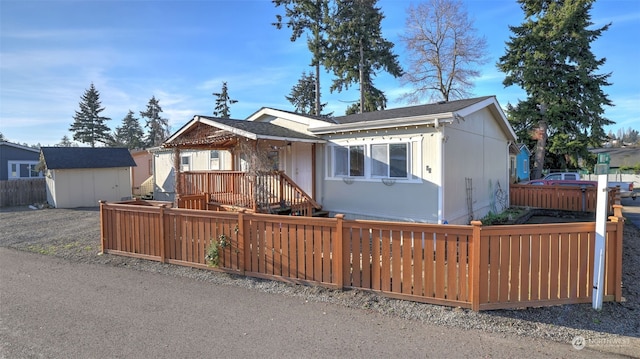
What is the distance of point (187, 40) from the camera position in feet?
40.5

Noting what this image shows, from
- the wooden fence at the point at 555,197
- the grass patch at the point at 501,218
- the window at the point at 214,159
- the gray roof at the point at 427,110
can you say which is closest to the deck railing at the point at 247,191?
the gray roof at the point at 427,110

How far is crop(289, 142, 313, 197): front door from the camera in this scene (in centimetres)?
1085

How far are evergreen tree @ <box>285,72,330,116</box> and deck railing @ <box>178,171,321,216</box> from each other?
29.3 m

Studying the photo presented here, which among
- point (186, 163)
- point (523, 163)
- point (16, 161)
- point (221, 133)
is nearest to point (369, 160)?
point (221, 133)

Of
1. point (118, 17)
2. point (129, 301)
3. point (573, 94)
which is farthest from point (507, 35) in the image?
point (129, 301)

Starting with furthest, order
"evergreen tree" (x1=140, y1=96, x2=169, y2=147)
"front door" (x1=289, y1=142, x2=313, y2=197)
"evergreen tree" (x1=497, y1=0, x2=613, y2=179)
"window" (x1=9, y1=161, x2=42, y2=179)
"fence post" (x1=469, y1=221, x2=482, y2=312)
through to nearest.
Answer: "evergreen tree" (x1=140, y1=96, x2=169, y2=147) < "evergreen tree" (x1=497, y1=0, x2=613, y2=179) < "window" (x1=9, y1=161, x2=42, y2=179) < "front door" (x1=289, y1=142, x2=313, y2=197) < "fence post" (x1=469, y1=221, x2=482, y2=312)

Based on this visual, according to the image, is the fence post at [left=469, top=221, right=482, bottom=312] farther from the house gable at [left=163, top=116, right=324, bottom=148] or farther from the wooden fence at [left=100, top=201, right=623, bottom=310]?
the house gable at [left=163, top=116, right=324, bottom=148]

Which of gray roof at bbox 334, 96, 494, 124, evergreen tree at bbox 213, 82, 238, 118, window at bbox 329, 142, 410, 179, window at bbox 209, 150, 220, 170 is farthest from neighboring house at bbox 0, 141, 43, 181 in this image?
evergreen tree at bbox 213, 82, 238, 118

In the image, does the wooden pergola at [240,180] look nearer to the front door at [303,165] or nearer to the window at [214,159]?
the front door at [303,165]

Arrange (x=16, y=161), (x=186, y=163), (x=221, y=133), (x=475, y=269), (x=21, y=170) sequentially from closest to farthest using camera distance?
(x=475, y=269), (x=221, y=133), (x=186, y=163), (x=16, y=161), (x=21, y=170)

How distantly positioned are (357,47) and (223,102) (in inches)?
980

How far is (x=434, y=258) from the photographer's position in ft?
13.8

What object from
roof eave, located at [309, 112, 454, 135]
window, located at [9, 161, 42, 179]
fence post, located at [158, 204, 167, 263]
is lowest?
fence post, located at [158, 204, 167, 263]

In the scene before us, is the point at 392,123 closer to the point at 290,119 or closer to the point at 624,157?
the point at 290,119
